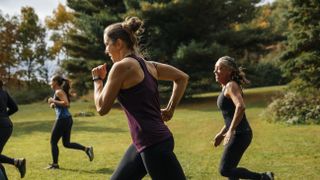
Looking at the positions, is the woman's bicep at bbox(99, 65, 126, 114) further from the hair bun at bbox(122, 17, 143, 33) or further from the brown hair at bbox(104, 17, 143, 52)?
the hair bun at bbox(122, 17, 143, 33)

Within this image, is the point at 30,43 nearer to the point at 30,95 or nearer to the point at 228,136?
the point at 30,95

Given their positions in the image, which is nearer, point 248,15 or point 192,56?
point 192,56

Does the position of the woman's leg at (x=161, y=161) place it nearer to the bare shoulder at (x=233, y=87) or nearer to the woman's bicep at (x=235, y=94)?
the woman's bicep at (x=235, y=94)

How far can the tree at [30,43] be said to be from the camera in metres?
50.2

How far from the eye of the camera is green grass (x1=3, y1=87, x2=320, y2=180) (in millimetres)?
9633

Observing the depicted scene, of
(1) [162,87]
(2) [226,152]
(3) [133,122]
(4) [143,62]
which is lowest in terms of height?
(1) [162,87]

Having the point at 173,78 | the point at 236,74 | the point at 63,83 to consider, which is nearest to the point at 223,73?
the point at 236,74

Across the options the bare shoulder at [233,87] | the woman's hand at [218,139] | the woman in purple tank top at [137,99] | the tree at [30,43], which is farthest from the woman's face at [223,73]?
the tree at [30,43]

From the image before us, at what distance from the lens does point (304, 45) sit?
20.4m

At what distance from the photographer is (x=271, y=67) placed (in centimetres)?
4084

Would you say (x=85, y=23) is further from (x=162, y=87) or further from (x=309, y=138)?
(x=309, y=138)

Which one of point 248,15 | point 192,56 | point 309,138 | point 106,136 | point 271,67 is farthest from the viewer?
point 271,67

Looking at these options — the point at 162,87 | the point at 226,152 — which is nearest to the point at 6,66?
the point at 162,87

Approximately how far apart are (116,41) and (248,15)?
30328 millimetres
